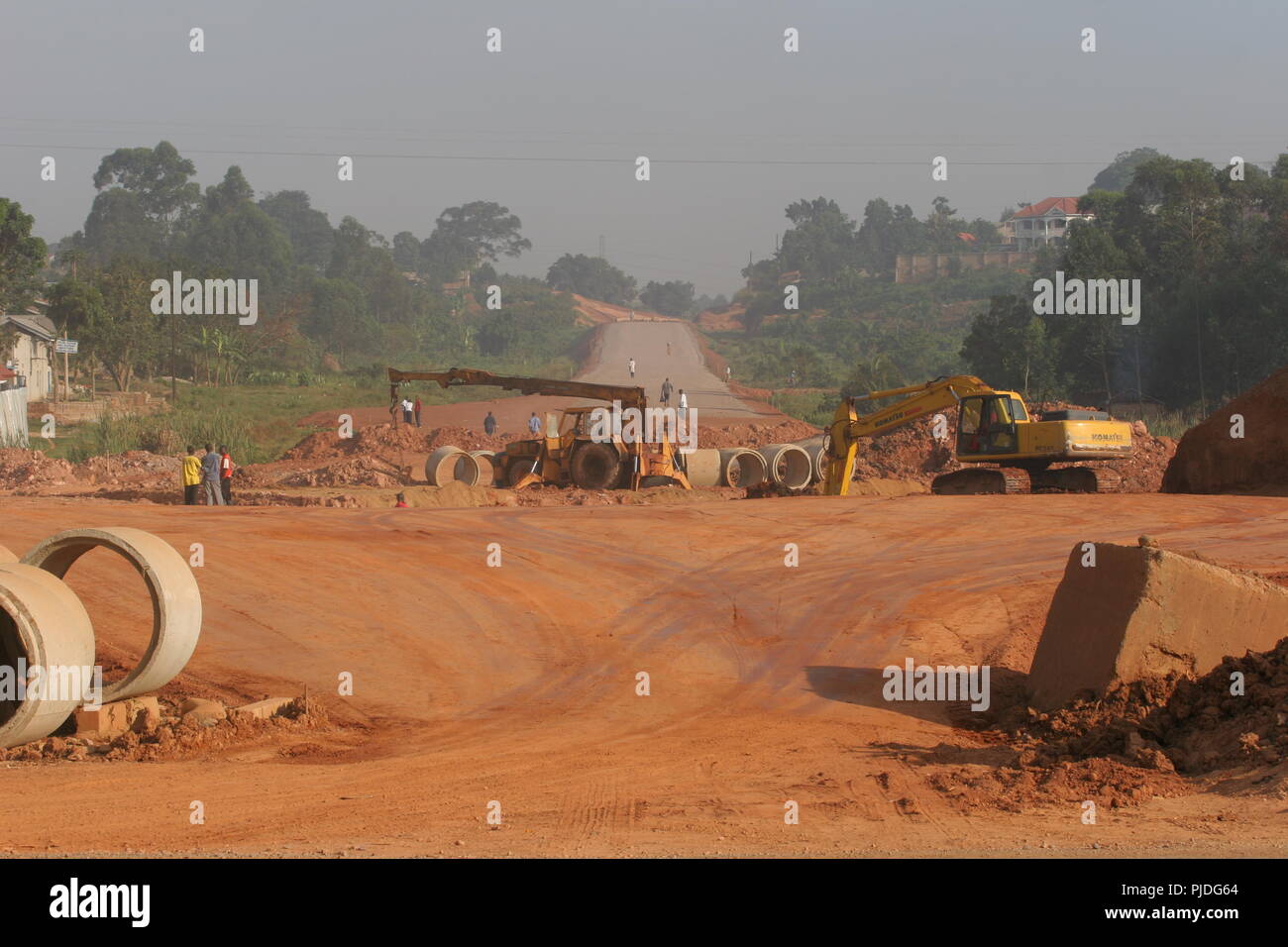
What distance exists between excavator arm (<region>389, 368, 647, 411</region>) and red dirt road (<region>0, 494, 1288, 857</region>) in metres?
8.43

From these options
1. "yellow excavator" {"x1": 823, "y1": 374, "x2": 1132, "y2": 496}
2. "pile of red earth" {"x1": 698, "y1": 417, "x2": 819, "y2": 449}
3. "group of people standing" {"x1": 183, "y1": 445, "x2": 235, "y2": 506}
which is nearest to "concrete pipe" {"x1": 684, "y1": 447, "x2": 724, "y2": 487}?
"yellow excavator" {"x1": 823, "y1": 374, "x2": 1132, "y2": 496}

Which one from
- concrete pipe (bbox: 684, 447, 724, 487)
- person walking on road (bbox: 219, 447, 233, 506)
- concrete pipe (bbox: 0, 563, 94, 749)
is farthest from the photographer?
concrete pipe (bbox: 684, 447, 724, 487)

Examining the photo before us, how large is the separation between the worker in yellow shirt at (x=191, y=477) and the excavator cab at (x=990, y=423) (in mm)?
14520

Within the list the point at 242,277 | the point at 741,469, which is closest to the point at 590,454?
the point at 741,469

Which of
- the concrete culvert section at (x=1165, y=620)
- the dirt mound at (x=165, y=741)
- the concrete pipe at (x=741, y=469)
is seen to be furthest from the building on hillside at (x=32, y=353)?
the concrete culvert section at (x=1165, y=620)

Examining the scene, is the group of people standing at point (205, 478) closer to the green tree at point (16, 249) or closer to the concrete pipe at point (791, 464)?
the concrete pipe at point (791, 464)

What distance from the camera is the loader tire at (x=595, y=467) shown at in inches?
1124

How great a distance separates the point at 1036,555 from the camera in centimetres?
1744

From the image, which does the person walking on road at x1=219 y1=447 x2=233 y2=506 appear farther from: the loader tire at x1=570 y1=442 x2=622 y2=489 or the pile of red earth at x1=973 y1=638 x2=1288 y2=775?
the pile of red earth at x1=973 y1=638 x2=1288 y2=775

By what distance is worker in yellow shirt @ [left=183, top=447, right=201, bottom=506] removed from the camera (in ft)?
78.3

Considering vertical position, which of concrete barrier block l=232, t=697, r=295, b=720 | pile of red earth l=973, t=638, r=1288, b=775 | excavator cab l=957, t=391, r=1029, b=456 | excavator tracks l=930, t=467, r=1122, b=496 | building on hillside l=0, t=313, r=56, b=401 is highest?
building on hillside l=0, t=313, r=56, b=401

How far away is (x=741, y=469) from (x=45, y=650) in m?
23.4
